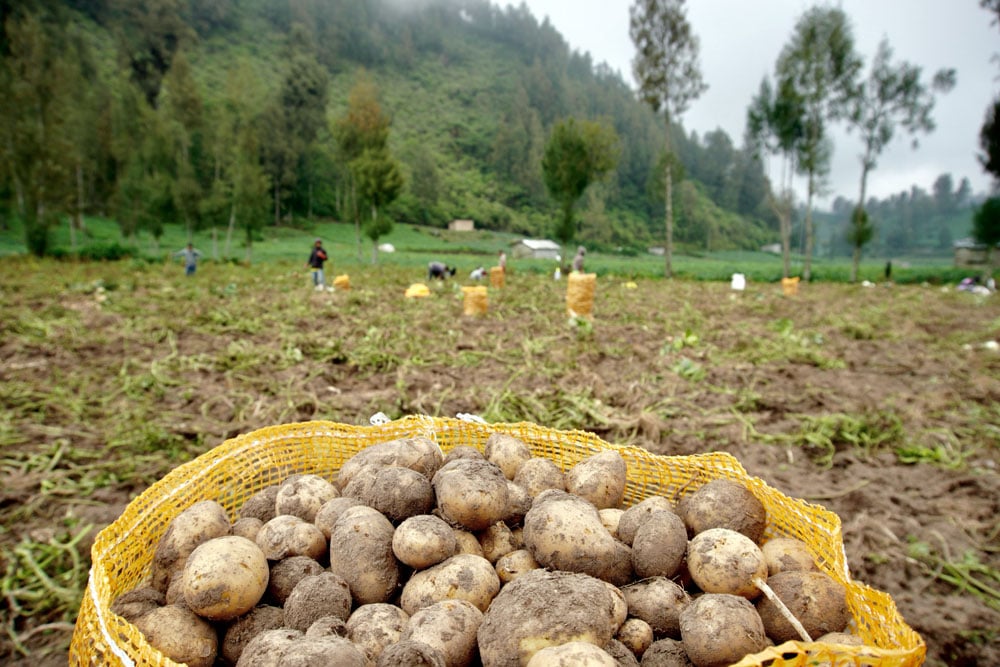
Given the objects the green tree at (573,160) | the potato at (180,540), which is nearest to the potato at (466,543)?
the potato at (180,540)

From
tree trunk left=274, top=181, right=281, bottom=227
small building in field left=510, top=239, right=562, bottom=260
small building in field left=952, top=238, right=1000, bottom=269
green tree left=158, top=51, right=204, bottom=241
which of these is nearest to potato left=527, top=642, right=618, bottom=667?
green tree left=158, top=51, right=204, bottom=241

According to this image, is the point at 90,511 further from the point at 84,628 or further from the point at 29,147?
the point at 29,147

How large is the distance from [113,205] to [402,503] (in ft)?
150

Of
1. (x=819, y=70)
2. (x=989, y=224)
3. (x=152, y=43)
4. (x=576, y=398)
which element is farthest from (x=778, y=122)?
(x=152, y=43)

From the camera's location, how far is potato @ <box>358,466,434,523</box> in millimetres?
2082

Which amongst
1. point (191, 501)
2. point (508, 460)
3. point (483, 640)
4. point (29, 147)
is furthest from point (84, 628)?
point (29, 147)

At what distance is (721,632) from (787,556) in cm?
65

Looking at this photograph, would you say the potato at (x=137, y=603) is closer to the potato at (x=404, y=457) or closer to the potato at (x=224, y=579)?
the potato at (x=224, y=579)

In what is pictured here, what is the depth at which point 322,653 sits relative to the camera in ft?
4.54

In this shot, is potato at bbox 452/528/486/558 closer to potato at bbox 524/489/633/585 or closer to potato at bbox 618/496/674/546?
potato at bbox 524/489/633/585

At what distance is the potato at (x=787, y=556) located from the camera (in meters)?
1.96

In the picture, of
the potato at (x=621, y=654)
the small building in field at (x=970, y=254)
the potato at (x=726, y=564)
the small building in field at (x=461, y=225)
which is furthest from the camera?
the small building in field at (x=461, y=225)

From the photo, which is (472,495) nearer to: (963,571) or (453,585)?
(453,585)

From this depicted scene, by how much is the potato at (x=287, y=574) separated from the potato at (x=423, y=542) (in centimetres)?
34
